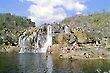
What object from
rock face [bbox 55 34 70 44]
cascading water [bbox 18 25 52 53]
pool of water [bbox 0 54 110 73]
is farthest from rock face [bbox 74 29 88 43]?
pool of water [bbox 0 54 110 73]

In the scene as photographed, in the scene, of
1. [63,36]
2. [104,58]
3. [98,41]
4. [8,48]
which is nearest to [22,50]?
[8,48]

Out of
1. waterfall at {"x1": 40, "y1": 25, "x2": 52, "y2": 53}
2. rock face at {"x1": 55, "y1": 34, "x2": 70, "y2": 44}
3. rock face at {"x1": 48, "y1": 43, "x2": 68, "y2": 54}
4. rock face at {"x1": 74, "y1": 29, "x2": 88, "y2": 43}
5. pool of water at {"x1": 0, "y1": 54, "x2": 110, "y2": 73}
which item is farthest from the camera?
waterfall at {"x1": 40, "y1": 25, "x2": 52, "y2": 53}

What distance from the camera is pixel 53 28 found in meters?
182

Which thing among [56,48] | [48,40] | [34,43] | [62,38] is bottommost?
[56,48]

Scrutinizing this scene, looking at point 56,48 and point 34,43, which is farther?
point 34,43

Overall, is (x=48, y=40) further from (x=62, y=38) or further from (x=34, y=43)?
(x=62, y=38)

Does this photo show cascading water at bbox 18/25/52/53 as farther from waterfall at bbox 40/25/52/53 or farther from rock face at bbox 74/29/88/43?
rock face at bbox 74/29/88/43

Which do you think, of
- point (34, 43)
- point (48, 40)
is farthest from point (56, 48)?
point (34, 43)

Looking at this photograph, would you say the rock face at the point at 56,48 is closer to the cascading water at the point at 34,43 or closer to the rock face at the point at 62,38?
the rock face at the point at 62,38

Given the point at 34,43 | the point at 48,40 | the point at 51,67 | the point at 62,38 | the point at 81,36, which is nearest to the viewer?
the point at 51,67

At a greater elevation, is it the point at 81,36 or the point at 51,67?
the point at 81,36

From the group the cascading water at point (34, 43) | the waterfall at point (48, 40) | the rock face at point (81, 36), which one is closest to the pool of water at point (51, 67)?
the cascading water at point (34, 43)

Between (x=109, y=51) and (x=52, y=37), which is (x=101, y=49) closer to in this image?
(x=109, y=51)

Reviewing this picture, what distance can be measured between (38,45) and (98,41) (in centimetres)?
3624
